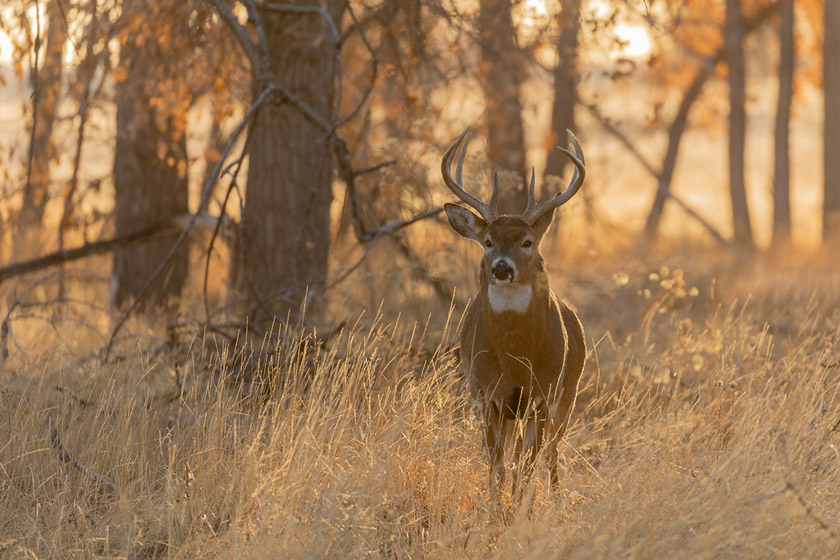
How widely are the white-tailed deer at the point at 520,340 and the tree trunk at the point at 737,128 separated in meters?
11.3

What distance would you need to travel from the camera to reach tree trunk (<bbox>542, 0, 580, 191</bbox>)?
318 inches

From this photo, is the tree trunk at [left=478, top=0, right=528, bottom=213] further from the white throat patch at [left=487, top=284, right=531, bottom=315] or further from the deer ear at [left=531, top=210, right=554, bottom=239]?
the white throat patch at [left=487, top=284, right=531, bottom=315]

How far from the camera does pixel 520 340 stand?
4.97 metres

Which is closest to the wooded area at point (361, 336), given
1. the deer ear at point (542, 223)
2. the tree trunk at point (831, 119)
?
the deer ear at point (542, 223)

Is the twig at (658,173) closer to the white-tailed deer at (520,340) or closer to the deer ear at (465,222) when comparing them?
the deer ear at (465,222)

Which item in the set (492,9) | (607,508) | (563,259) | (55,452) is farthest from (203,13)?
(563,259)

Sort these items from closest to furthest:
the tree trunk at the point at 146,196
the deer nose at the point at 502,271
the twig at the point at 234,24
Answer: the deer nose at the point at 502,271 → the twig at the point at 234,24 → the tree trunk at the point at 146,196

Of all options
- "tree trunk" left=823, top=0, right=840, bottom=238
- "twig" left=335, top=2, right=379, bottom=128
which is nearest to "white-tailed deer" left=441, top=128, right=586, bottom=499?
"twig" left=335, top=2, right=379, bottom=128

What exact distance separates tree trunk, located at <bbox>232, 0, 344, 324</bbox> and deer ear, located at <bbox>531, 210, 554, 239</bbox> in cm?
330

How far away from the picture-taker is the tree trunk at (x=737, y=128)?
16.3 metres

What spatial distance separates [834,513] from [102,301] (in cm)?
850

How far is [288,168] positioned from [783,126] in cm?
1087

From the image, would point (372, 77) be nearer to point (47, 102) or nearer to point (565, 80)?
point (47, 102)

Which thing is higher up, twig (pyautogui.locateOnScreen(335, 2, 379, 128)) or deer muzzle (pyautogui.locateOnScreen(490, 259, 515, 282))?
twig (pyautogui.locateOnScreen(335, 2, 379, 128))
